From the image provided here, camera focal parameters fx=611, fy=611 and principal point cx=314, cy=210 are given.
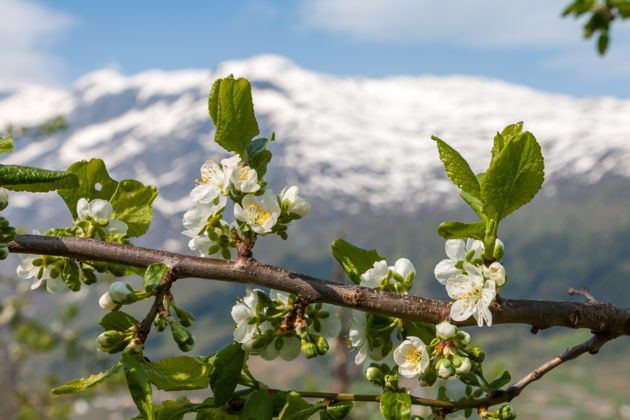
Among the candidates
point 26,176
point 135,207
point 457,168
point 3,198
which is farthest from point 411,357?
point 3,198

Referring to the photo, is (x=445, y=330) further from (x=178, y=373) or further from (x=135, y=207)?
(x=135, y=207)

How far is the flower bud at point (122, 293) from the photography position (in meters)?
1.78

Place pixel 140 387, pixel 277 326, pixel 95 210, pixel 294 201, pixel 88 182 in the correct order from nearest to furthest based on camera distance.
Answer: pixel 140 387 → pixel 277 326 → pixel 294 201 → pixel 95 210 → pixel 88 182

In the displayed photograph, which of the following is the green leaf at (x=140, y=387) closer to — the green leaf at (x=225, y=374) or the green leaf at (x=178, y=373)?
the green leaf at (x=178, y=373)

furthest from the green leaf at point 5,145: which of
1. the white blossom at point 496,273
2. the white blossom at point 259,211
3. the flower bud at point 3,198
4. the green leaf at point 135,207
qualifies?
the white blossom at point 496,273

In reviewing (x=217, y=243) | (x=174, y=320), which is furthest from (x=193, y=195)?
(x=174, y=320)

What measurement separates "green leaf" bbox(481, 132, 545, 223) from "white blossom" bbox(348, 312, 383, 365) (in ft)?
1.82

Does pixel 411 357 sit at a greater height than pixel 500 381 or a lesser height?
greater

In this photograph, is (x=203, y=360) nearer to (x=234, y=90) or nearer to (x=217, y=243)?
(x=217, y=243)

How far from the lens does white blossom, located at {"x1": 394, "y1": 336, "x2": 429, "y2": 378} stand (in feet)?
6.30

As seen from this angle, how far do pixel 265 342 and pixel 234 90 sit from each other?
79 cm

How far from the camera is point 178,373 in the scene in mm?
1688

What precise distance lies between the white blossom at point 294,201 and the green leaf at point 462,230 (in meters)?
0.46

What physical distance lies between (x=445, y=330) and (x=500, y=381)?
0.54 m
